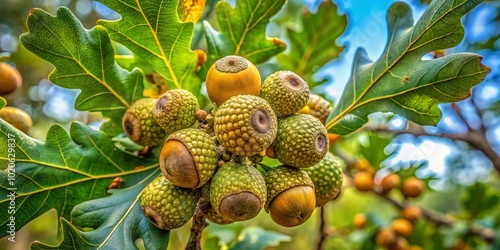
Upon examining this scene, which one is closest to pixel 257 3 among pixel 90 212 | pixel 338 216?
pixel 90 212

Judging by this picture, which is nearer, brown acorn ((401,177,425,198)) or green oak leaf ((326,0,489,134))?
green oak leaf ((326,0,489,134))

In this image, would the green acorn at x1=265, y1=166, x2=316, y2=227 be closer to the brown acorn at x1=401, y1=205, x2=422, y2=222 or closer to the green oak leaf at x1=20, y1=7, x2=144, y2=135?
the green oak leaf at x1=20, y1=7, x2=144, y2=135

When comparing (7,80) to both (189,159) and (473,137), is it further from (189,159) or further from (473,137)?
(473,137)

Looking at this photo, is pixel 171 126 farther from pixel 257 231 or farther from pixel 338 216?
pixel 338 216

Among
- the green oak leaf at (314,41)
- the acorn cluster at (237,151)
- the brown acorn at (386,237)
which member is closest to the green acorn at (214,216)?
the acorn cluster at (237,151)

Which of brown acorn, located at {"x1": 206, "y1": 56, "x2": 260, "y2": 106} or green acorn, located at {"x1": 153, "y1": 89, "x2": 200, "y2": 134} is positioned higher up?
brown acorn, located at {"x1": 206, "y1": 56, "x2": 260, "y2": 106}

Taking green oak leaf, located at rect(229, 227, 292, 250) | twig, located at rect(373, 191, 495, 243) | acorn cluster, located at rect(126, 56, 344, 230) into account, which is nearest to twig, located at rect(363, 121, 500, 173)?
twig, located at rect(373, 191, 495, 243)

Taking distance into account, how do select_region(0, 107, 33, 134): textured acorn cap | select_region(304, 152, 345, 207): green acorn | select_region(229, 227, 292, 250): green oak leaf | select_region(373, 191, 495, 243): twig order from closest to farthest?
select_region(304, 152, 345, 207): green acorn → select_region(0, 107, 33, 134): textured acorn cap → select_region(229, 227, 292, 250): green oak leaf → select_region(373, 191, 495, 243): twig
